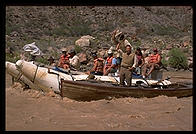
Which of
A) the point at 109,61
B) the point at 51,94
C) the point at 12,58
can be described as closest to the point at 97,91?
the point at 51,94

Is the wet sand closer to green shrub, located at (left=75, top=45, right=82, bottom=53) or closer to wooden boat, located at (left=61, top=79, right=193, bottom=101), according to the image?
wooden boat, located at (left=61, top=79, right=193, bottom=101)

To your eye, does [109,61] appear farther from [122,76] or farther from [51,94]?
[51,94]

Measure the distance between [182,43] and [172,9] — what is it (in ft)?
39.7

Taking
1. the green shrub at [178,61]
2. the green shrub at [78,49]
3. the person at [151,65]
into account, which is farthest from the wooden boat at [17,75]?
the green shrub at [78,49]

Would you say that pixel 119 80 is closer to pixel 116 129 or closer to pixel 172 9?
pixel 116 129

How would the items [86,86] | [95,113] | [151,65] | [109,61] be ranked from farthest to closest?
1. [151,65]
2. [109,61]
3. [86,86]
4. [95,113]

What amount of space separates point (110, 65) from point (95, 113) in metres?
2.91

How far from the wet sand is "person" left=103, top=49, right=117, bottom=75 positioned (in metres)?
1.73

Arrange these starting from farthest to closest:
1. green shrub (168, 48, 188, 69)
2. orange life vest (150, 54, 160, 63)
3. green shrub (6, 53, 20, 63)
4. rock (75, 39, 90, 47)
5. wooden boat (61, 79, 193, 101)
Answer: rock (75, 39, 90, 47)
green shrub (168, 48, 188, 69)
green shrub (6, 53, 20, 63)
orange life vest (150, 54, 160, 63)
wooden boat (61, 79, 193, 101)

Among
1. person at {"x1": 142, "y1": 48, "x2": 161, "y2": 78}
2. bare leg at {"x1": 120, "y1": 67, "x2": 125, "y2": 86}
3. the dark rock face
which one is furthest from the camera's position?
the dark rock face

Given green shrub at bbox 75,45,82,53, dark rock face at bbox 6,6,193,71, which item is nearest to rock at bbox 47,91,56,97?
dark rock face at bbox 6,6,193,71

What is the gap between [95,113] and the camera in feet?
20.6

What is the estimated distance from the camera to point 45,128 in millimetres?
5047

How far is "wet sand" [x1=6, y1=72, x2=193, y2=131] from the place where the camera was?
5.26 metres
